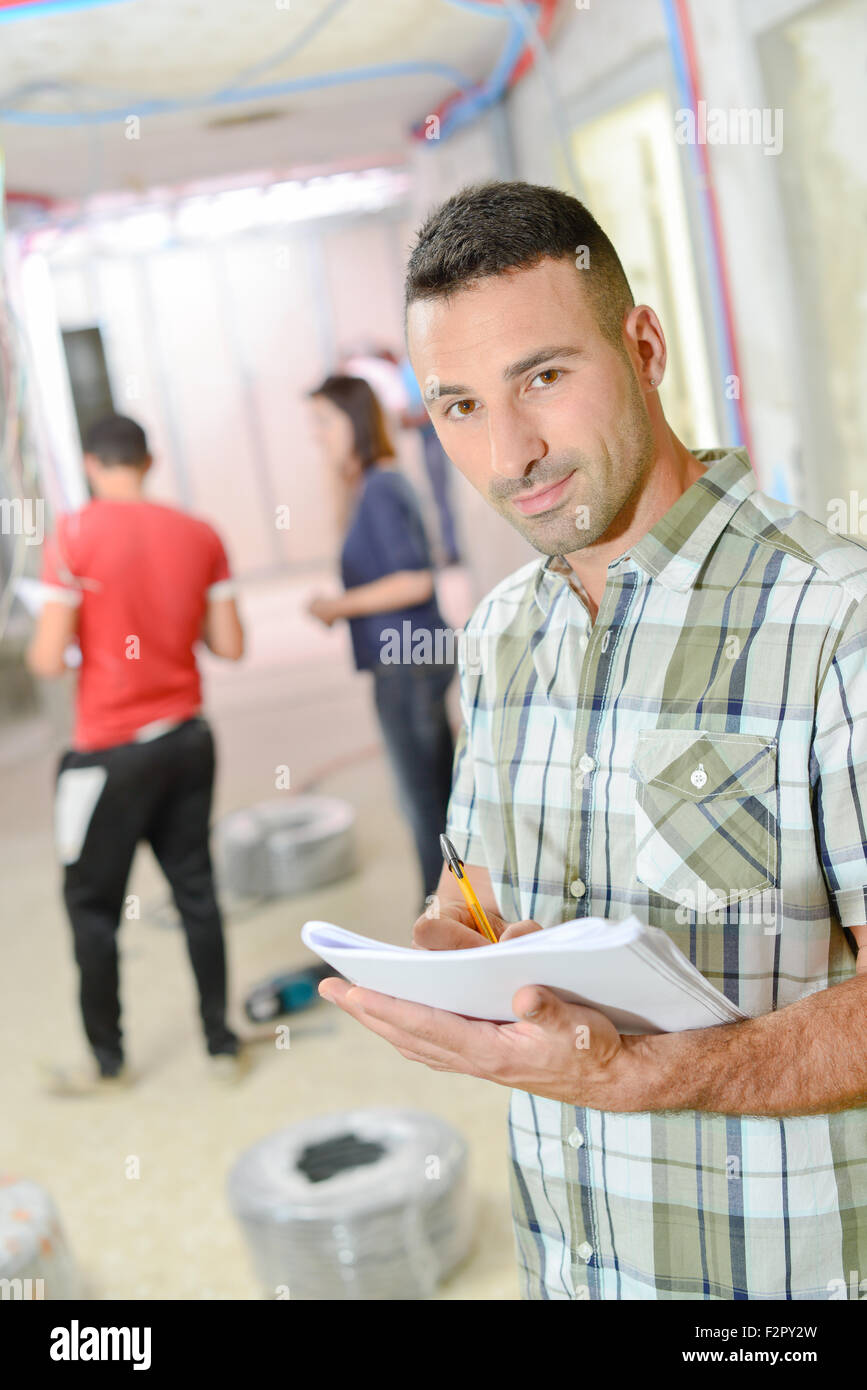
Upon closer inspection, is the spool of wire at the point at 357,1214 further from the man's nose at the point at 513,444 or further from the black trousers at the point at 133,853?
the man's nose at the point at 513,444

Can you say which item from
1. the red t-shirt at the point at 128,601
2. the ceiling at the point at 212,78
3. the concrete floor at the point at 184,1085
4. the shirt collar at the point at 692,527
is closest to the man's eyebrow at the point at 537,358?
the shirt collar at the point at 692,527

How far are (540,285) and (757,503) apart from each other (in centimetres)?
26

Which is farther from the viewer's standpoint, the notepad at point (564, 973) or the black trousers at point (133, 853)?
the black trousers at point (133, 853)

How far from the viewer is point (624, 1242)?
1045mm

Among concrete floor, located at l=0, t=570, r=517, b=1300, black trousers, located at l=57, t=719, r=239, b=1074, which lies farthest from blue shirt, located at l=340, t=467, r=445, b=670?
concrete floor, located at l=0, t=570, r=517, b=1300

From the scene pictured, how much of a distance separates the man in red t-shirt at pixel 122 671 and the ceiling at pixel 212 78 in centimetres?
104

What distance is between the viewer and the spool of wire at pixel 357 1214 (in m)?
2.05

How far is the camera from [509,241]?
0.95m

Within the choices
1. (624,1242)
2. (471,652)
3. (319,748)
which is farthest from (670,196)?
(319,748)

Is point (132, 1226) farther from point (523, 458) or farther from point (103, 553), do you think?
point (523, 458)

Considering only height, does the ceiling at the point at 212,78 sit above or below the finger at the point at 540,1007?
above

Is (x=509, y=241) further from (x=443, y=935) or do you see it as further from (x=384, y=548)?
(x=384, y=548)

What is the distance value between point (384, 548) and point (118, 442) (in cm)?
72

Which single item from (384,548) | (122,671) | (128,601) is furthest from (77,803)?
(384,548)
